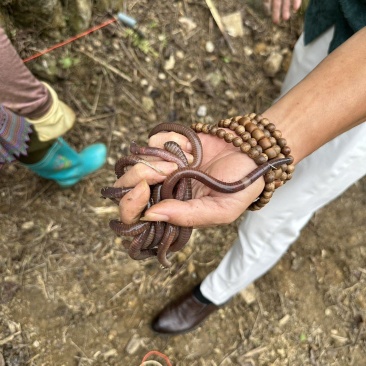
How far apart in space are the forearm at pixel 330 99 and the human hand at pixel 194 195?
310mm

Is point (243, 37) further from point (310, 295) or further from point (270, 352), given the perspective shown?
point (270, 352)

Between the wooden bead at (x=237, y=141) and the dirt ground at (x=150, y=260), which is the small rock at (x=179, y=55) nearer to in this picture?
the dirt ground at (x=150, y=260)

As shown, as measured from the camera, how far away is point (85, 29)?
14.6 ft

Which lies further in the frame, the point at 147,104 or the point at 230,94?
the point at 230,94

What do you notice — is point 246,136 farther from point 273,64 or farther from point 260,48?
point 260,48

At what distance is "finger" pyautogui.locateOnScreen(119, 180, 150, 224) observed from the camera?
202cm

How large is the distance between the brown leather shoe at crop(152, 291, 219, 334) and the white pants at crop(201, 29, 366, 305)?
693mm

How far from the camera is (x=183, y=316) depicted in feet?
12.9

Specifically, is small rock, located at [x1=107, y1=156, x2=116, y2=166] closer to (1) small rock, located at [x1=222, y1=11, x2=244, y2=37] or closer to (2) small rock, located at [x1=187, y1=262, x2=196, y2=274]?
(2) small rock, located at [x1=187, y1=262, x2=196, y2=274]

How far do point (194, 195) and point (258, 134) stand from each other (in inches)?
19.3

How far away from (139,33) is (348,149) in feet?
9.76

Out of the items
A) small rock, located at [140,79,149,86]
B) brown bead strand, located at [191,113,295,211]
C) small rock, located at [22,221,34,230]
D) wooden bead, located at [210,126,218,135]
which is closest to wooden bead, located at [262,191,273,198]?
brown bead strand, located at [191,113,295,211]

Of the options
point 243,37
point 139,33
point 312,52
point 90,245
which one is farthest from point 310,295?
point 139,33

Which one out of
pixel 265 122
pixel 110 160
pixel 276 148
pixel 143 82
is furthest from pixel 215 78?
pixel 276 148
